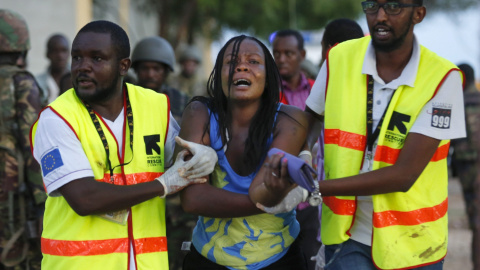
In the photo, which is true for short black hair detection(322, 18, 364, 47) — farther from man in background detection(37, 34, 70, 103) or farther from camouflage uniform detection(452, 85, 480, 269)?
man in background detection(37, 34, 70, 103)

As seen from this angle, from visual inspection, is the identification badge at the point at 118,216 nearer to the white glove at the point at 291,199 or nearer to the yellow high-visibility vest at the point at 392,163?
the white glove at the point at 291,199

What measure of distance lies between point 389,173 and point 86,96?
1540mm

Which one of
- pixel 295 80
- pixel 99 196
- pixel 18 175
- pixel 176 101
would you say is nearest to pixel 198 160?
pixel 99 196

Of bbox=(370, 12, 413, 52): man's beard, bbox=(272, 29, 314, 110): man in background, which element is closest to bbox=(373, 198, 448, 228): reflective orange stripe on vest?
bbox=(370, 12, 413, 52): man's beard

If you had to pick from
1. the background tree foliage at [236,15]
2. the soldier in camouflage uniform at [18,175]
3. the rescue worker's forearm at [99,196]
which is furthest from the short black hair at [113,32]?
the background tree foliage at [236,15]

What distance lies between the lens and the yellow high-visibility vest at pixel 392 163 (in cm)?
345

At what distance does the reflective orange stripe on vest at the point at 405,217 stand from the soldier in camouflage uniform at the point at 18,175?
2692 millimetres

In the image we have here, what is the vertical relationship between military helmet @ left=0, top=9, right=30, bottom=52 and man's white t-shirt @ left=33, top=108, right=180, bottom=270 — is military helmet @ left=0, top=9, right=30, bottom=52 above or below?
above

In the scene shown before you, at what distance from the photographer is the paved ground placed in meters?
8.60

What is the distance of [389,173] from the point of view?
3.38 metres

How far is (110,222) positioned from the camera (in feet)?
11.1

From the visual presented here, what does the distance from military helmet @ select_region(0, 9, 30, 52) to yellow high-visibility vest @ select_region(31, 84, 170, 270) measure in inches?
78.1

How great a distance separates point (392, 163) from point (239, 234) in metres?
0.85

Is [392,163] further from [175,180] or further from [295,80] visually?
[295,80]
